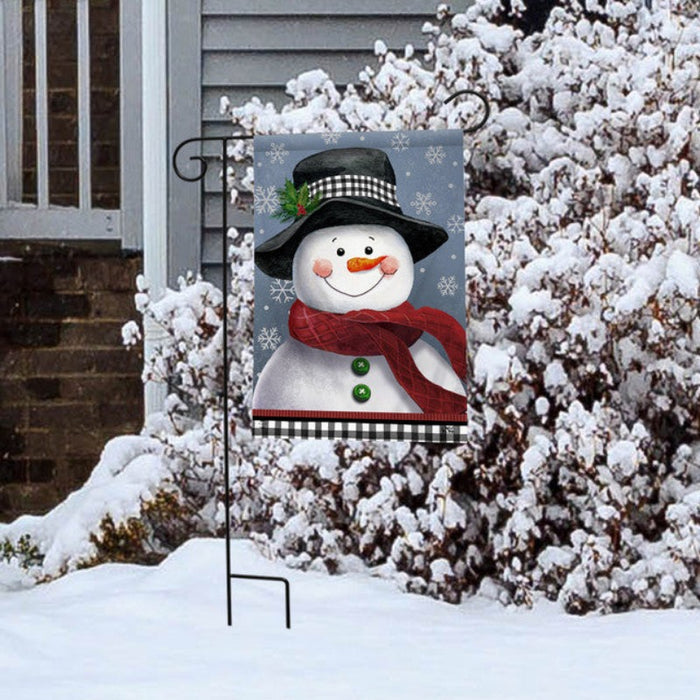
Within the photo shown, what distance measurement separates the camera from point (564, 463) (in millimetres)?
4016

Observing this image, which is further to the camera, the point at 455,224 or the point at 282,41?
the point at 282,41

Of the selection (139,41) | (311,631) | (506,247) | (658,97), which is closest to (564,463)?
(506,247)

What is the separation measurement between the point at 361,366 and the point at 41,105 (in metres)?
3.18

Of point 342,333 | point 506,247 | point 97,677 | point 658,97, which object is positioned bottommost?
point 97,677

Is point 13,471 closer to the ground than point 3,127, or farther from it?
closer to the ground

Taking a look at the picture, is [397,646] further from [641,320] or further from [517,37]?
[517,37]

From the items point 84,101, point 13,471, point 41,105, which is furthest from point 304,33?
point 13,471

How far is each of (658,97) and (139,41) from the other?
8.13ft

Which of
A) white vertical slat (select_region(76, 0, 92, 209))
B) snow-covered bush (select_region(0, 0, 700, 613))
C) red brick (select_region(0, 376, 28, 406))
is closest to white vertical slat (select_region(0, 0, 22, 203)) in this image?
white vertical slat (select_region(76, 0, 92, 209))

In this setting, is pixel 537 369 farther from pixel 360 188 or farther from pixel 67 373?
pixel 67 373

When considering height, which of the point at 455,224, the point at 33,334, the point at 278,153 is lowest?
the point at 33,334

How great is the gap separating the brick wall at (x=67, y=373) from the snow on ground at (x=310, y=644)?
1.80 metres

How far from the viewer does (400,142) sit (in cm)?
343

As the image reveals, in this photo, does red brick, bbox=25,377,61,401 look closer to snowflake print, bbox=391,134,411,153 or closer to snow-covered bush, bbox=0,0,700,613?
snow-covered bush, bbox=0,0,700,613
